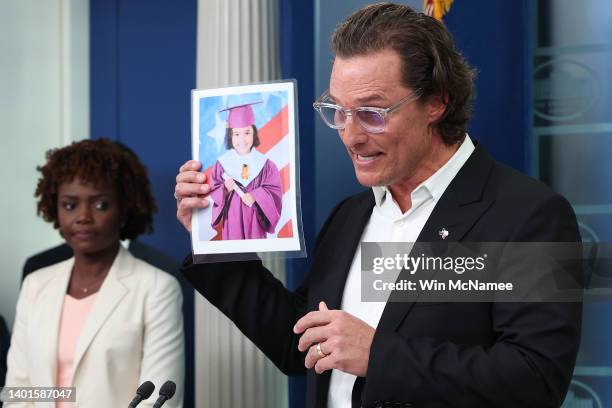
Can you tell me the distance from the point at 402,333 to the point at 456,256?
0.20 meters

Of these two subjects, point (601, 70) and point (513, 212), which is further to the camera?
point (601, 70)

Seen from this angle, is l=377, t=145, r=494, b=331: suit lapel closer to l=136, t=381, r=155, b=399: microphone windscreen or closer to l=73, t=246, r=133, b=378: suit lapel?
l=136, t=381, r=155, b=399: microphone windscreen

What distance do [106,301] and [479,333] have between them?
1.75 meters

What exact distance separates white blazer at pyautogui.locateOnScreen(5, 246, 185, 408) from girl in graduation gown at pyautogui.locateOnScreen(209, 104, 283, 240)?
1093 mm

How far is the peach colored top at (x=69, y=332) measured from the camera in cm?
306

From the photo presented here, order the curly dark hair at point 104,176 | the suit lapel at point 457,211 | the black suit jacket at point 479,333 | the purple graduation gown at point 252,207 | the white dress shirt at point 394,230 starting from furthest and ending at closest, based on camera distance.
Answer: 1. the curly dark hair at point 104,176
2. the purple graduation gown at point 252,207
3. the white dress shirt at point 394,230
4. the suit lapel at point 457,211
5. the black suit jacket at point 479,333

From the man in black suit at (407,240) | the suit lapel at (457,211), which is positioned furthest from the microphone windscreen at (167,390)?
the suit lapel at (457,211)

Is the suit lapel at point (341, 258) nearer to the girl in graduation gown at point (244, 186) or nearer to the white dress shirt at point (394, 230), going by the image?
the white dress shirt at point (394, 230)

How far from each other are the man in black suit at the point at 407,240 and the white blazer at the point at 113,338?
99cm

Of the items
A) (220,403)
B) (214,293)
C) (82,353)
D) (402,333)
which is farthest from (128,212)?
(402,333)

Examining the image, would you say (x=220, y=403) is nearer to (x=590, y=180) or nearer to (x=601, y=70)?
(x=590, y=180)

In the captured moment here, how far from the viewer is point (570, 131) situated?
115 inches

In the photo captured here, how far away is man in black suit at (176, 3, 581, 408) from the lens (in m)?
1.67

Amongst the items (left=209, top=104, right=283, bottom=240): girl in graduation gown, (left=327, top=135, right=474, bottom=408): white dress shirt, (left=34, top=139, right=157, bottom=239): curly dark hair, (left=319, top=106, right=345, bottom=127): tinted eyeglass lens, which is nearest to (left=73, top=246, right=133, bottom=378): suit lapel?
(left=34, top=139, right=157, bottom=239): curly dark hair
